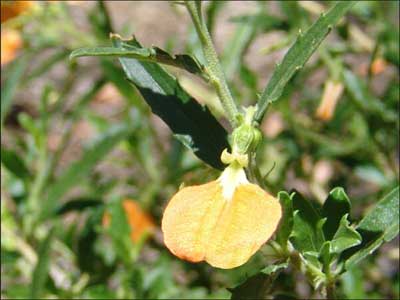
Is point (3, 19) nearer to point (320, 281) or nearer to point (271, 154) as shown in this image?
point (320, 281)

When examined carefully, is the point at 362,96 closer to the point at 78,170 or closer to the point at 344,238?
the point at 78,170

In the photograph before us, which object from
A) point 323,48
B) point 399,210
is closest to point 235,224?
point 399,210

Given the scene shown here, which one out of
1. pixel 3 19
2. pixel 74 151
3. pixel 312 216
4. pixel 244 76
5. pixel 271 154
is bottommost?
pixel 74 151

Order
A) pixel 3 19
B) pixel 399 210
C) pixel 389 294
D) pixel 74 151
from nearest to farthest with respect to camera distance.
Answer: pixel 399 210 → pixel 3 19 → pixel 389 294 → pixel 74 151

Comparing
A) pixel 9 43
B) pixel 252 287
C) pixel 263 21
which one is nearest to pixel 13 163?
pixel 9 43

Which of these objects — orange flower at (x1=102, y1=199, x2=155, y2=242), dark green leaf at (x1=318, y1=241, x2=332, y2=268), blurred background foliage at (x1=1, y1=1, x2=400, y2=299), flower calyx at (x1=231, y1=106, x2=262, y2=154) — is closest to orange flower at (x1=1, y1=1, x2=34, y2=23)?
blurred background foliage at (x1=1, y1=1, x2=400, y2=299)

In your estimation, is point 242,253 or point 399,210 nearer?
point 242,253

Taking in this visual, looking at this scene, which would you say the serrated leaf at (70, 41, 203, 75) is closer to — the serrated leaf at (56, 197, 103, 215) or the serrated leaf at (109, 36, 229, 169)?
the serrated leaf at (109, 36, 229, 169)

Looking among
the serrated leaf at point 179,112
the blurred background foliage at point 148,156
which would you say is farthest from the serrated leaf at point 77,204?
the serrated leaf at point 179,112
